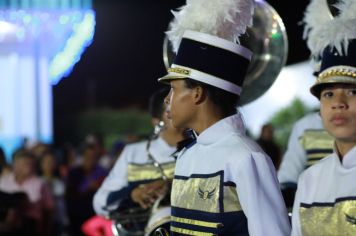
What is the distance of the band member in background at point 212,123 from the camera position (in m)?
3.13

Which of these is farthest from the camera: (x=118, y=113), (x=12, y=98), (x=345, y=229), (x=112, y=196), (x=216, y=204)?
(x=118, y=113)

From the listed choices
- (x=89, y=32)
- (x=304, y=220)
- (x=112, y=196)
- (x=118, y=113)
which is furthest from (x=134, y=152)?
(x=118, y=113)

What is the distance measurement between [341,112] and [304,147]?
7.45 feet

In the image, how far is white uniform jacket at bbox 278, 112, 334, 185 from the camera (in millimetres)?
5156

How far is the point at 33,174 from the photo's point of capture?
29.3 feet

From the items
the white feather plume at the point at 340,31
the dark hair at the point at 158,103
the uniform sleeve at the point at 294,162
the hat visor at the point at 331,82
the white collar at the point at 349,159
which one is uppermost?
the white feather plume at the point at 340,31

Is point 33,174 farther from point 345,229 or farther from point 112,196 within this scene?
point 345,229

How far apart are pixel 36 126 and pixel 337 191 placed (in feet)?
54.5

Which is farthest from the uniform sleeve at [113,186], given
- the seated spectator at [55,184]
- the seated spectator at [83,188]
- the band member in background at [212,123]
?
the seated spectator at [55,184]

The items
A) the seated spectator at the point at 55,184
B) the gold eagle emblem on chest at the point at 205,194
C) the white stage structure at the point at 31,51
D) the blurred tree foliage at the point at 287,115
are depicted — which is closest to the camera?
the gold eagle emblem on chest at the point at 205,194

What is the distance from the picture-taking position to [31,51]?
58.9 feet

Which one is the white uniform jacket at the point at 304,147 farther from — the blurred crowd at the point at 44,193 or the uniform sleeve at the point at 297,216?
the blurred crowd at the point at 44,193

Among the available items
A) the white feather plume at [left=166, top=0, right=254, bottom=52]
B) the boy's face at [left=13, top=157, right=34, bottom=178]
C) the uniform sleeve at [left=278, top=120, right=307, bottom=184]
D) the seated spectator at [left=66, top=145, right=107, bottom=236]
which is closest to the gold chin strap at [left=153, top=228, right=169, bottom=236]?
the white feather plume at [left=166, top=0, right=254, bottom=52]

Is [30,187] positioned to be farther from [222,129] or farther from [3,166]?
[222,129]
